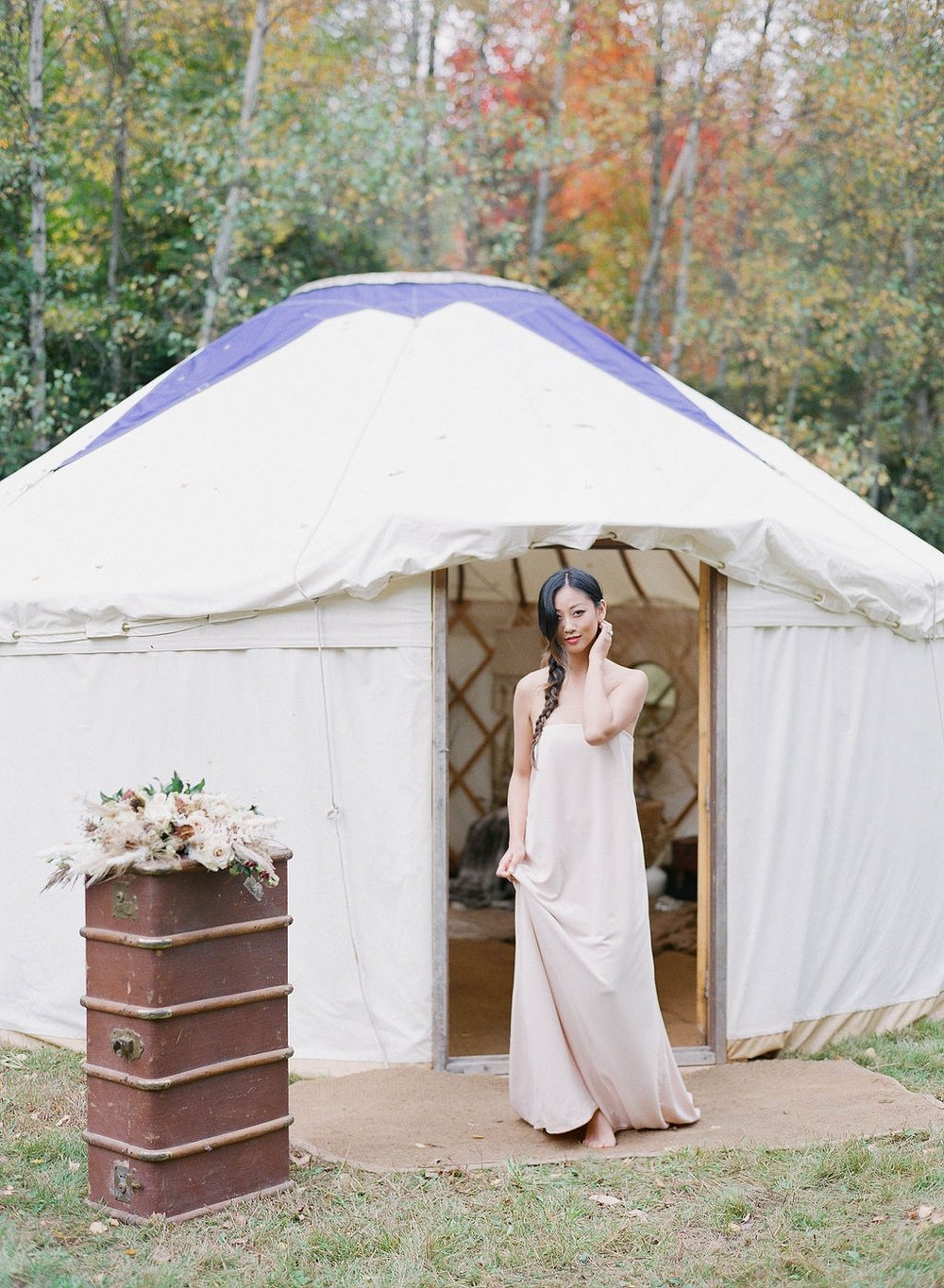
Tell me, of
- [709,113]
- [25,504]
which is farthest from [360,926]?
[709,113]

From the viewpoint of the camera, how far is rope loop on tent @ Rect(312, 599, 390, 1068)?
3.91 m

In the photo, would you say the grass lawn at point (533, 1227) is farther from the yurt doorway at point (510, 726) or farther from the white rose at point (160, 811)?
the yurt doorway at point (510, 726)

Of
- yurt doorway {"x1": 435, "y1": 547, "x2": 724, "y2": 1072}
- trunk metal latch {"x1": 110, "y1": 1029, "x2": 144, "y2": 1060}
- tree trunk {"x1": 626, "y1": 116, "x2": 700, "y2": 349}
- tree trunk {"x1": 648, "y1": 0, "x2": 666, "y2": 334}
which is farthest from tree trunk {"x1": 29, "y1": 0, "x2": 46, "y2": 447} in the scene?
trunk metal latch {"x1": 110, "y1": 1029, "x2": 144, "y2": 1060}

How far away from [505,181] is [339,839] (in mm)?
9439

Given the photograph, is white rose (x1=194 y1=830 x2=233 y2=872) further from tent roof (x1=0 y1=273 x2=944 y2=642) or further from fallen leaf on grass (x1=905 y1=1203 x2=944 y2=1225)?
fallen leaf on grass (x1=905 y1=1203 x2=944 y2=1225)

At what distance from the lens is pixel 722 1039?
407cm

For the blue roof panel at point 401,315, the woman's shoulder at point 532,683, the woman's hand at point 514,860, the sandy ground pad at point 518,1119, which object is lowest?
the sandy ground pad at point 518,1119

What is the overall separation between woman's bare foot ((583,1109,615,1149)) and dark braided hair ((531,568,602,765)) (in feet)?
2.87

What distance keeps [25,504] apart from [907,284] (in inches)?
281

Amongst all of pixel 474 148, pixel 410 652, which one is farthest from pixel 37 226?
pixel 410 652

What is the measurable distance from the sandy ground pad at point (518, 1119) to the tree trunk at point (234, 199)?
4.88m

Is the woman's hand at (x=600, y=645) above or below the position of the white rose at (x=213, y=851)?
above

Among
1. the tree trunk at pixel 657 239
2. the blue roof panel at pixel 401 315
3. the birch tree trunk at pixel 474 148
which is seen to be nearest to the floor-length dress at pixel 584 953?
the blue roof panel at pixel 401 315

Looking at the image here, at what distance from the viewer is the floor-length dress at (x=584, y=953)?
3.29 meters
